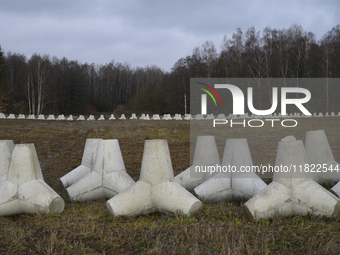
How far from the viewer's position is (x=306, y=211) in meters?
4.46

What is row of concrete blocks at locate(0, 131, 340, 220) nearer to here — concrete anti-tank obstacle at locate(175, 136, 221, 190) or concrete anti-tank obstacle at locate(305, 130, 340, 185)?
concrete anti-tank obstacle at locate(305, 130, 340, 185)

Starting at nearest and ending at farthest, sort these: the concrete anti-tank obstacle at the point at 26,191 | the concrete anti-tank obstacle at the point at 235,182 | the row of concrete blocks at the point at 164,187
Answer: the row of concrete blocks at the point at 164,187
the concrete anti-tank obstacle at the point at 26,191
the concrete anti-tank obstacle at the point at 235,182

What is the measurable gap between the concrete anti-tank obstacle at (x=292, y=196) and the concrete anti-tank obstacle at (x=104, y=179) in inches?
98.8

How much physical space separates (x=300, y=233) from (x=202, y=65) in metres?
38.3

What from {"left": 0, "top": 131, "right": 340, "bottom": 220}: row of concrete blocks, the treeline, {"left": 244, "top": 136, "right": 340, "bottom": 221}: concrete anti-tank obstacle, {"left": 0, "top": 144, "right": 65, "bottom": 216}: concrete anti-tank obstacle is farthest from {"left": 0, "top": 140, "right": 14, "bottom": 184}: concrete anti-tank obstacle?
the treeline

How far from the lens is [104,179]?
603cm

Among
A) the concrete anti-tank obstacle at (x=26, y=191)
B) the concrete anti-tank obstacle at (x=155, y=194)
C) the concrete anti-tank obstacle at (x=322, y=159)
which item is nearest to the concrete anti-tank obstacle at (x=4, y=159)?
the concrete anti-tank obstacle at (x=26, y=191)

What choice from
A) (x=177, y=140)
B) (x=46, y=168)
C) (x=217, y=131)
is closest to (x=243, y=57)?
(x=217, y=131)

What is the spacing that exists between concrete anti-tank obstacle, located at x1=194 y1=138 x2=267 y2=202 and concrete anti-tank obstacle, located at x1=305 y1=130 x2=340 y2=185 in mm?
1449

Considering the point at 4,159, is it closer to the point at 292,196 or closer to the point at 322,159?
the point at 292,196

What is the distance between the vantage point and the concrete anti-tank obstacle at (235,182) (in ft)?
18.5

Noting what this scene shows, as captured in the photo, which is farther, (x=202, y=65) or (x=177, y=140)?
(x=202, y=65)

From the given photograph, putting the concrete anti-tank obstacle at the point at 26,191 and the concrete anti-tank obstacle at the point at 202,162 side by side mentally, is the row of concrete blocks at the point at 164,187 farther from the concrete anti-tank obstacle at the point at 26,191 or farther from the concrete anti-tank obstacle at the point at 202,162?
the concrete anti-tank obstacle at the point at 202,162

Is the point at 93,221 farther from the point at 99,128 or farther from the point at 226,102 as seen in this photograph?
the point at 226,102
